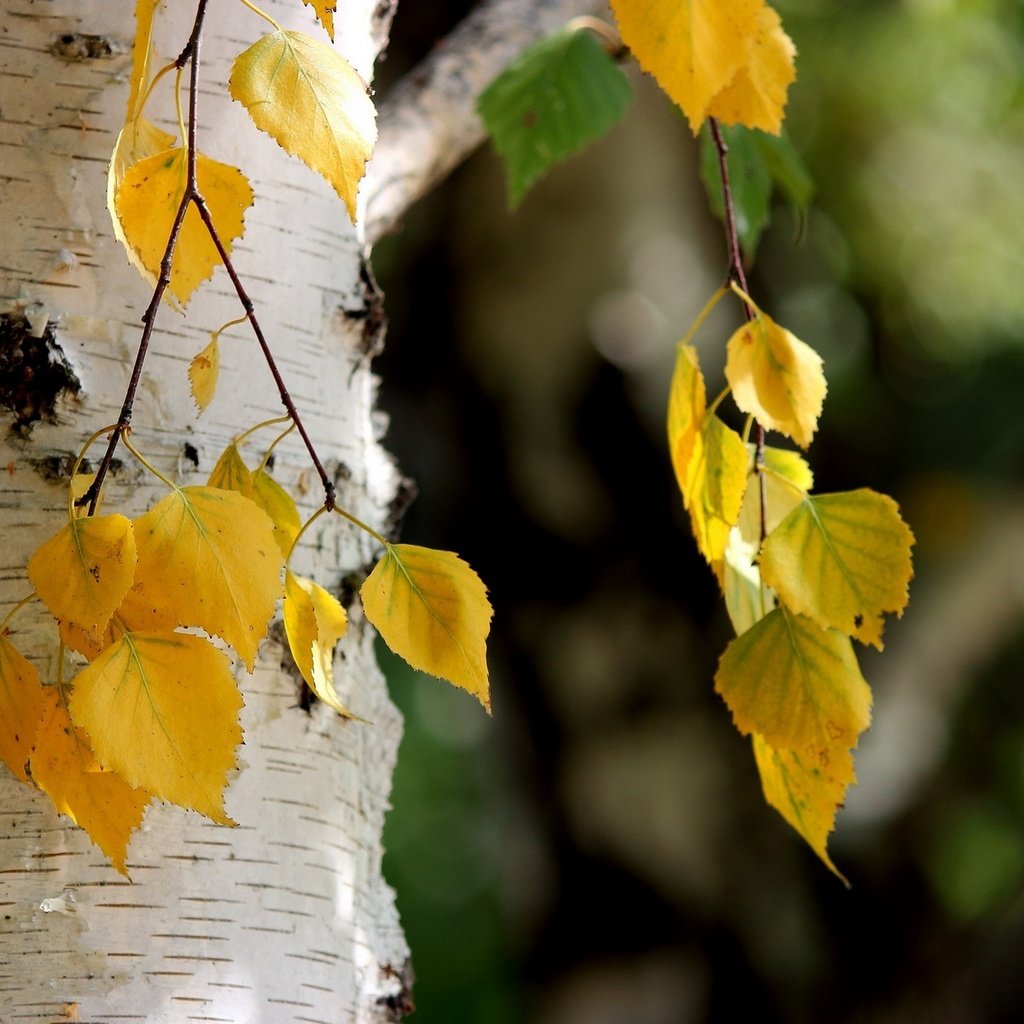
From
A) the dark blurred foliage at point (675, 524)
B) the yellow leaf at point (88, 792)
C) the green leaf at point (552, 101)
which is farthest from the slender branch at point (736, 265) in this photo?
the dark blurred foliage at point (675, 524)

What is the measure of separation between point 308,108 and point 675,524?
1.91 m

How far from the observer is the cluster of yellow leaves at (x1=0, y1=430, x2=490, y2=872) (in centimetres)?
28

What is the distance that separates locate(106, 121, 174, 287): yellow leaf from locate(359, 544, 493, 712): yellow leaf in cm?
11

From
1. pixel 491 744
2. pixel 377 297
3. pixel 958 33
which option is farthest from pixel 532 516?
pixel 377 297

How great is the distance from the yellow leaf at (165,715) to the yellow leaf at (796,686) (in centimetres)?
17

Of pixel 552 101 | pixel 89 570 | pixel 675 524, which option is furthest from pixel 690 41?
pixel 675 524

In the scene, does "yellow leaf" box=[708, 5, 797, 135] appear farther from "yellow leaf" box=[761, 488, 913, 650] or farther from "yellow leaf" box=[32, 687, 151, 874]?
"yellow leaf" box=[32, 687, 151, 874]

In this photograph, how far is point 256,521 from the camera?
11.8 inches

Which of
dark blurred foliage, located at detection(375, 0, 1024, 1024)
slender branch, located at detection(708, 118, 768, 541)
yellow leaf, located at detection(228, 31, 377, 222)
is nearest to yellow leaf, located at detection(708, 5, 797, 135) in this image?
slender branch, located at detection(708, 118, 768, 541)

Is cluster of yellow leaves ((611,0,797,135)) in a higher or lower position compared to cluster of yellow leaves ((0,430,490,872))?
higher

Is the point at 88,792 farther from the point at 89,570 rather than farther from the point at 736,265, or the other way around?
the point at 736,265

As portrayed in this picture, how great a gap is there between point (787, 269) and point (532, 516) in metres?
→ 0.81

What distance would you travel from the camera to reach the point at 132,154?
0.32m

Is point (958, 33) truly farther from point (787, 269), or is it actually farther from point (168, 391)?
point (168, 391)
